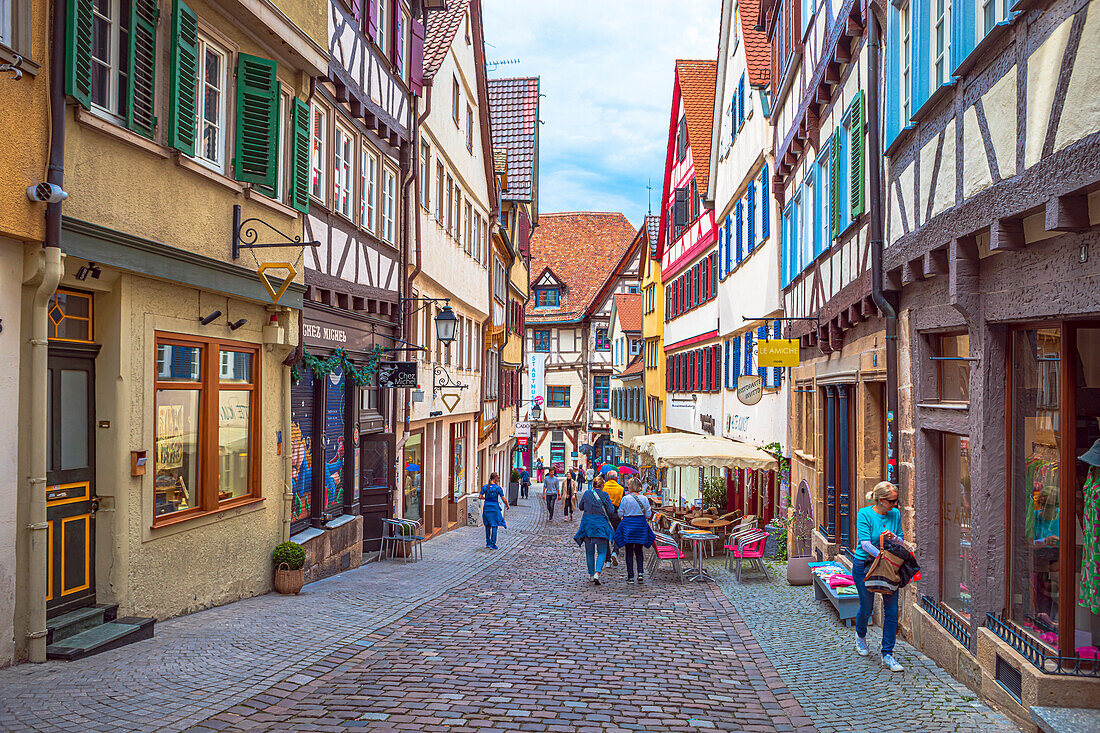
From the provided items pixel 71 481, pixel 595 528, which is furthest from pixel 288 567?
pixel 595 528

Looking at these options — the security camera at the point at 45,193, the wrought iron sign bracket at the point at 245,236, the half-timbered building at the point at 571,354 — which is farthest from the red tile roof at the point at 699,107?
the half-timbered building at the point at 571,354

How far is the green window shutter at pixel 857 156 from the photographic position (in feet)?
33.6

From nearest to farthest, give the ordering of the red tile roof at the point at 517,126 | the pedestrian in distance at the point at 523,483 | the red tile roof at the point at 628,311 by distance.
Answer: the red tile roof at the point at 517,126 < the pedestrian in distance at the point at 523,483 < the red tile roof at the point at 628,311

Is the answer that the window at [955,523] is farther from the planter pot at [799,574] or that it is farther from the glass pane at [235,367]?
the glass pane at [235,367]

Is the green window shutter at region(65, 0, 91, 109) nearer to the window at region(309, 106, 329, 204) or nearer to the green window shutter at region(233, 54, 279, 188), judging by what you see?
the green window shutter at region(233, 54, 279, 188)

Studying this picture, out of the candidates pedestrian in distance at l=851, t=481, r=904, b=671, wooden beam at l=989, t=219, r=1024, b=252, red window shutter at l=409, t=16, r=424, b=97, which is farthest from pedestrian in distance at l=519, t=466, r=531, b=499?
wooden beam at l=989, t=219, r=1024, b=252

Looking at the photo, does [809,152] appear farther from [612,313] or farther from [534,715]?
[612,313]

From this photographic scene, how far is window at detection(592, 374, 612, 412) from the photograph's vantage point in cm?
5466

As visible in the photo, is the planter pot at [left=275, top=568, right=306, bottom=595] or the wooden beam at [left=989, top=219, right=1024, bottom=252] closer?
the wooden beam at [left=989, top=219, right=1024, bottom=252]

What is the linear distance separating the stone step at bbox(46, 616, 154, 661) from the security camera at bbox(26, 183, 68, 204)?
320 cm

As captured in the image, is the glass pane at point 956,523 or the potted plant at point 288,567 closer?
the glass pane at point 956,523

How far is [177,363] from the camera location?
916cm

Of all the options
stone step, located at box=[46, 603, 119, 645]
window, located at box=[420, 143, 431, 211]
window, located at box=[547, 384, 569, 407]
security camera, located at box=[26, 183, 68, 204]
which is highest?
window, located at box=[420, 143, 431, 211]

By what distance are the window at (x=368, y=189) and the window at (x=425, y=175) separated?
2716 millimetres
